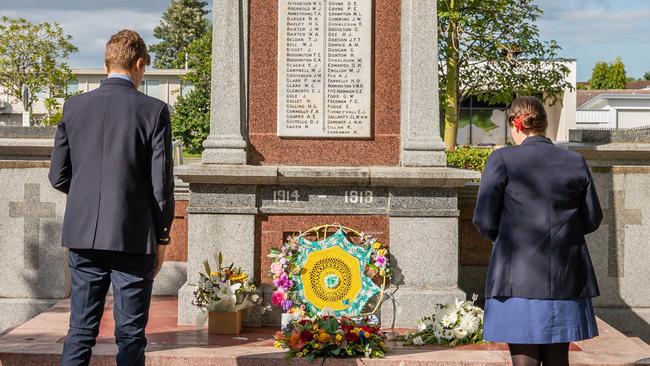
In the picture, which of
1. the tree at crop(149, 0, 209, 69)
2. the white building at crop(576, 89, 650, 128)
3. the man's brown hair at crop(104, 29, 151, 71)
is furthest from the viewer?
the tree at crop(149, 0, 209, 69)

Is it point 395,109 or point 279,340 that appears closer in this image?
point 279,340

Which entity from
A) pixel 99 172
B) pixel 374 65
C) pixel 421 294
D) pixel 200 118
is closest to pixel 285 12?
pixel 374 65

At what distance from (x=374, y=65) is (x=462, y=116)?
4636 cm

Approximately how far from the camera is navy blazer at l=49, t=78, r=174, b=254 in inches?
194

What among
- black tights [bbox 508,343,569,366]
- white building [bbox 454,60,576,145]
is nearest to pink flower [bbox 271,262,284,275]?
black tights [bbox 508,343,569,366]

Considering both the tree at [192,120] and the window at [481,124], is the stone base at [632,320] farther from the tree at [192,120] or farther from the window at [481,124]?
the window at [481,124]

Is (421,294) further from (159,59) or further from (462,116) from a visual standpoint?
(159,59)

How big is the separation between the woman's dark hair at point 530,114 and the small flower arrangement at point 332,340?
251cm

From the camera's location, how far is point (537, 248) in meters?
4.71

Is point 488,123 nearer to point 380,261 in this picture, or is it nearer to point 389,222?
point 389,222

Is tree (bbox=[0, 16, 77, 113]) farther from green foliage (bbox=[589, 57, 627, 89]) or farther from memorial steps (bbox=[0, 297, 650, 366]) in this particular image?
green foliage (bbox=[589, 57, 627, 89])

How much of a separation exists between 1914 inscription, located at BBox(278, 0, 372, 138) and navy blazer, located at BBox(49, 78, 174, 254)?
351 centimetres

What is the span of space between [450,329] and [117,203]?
352cm

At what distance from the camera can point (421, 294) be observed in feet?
26.8
